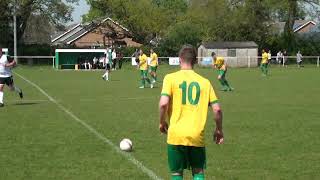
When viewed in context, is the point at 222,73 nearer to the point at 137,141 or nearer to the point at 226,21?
the point at 137,141

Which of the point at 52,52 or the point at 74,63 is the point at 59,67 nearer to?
the point at 74,63

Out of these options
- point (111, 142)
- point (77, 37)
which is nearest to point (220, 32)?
point (77, 37)

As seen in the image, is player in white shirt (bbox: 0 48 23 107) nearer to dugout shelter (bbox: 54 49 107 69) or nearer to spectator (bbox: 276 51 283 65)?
dugout shelter (bbox: 54 49 107 69)

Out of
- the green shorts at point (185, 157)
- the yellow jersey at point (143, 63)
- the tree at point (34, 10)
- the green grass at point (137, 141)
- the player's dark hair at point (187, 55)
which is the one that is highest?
the tree at point (34, 10)

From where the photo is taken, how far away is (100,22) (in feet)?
269

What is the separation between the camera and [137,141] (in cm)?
1211

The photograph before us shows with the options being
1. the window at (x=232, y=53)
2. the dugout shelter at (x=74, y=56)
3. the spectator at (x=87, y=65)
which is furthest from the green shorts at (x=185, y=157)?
the window at (x=232, y=53)

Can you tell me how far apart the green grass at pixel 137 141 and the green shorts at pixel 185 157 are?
2232mm

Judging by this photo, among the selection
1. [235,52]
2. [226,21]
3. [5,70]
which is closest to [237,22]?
[226,21]

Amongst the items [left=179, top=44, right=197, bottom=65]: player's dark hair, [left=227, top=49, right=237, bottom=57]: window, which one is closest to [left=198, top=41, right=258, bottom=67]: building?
[left=227, top=49, right=237, bottom=57]: window

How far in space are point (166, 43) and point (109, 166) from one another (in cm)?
6229

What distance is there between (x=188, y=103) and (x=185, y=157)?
0.59m

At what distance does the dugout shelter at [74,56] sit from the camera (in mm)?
58219

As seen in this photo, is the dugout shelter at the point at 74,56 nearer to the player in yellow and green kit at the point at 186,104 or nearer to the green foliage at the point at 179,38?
the green foliage at the point at 179,38
